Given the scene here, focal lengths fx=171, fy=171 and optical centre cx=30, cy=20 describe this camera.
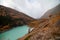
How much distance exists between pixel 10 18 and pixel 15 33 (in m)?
0.77

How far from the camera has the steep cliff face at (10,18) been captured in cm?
661

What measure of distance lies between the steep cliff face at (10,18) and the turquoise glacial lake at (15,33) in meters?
0.18

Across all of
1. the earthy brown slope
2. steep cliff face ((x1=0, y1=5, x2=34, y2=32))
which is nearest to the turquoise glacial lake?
steep cliff face ((x1=0, y1=5, x2=34, y2=32))

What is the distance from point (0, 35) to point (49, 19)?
230 cm

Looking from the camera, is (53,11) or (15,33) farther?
(15,33)

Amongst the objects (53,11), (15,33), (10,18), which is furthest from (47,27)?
(10,18)

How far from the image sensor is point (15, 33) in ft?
21.3

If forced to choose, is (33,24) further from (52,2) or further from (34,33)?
(52,2)

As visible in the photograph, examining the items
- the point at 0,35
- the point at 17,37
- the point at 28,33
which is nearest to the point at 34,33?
the point at 28,33

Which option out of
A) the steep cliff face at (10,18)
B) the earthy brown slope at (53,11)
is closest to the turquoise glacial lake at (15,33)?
the steep cliff face at (10,18)

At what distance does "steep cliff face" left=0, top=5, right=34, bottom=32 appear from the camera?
6609mm

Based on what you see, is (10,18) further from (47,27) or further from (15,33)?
(47,27)

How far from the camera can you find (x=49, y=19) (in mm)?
5957

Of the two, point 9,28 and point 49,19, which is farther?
point 9,28
